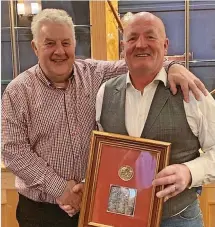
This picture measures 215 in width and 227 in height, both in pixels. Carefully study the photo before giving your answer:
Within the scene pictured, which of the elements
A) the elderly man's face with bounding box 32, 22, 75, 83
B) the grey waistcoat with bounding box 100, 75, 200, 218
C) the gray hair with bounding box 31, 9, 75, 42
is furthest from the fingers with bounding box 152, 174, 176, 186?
the gray hair with bounding box 31, 9, 75, 42

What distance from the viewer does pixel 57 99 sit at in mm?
1307

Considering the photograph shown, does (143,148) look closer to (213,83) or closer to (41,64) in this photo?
(41,64)

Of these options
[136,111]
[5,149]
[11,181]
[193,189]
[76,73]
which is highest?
[76,73]

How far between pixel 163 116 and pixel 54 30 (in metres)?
0.45

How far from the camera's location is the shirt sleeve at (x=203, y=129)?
113 centimetres

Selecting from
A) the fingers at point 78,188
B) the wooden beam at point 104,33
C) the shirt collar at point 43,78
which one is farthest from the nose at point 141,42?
the wooden beam at point 104,33

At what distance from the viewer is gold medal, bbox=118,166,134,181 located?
1.09m

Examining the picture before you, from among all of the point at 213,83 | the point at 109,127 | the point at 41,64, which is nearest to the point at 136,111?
the point at 109,127

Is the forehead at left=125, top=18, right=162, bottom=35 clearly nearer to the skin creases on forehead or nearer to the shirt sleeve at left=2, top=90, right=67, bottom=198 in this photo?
the skin creases on forehead

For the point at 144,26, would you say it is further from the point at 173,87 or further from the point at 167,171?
the point at 167,171

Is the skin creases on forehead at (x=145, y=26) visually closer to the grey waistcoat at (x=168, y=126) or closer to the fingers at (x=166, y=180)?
the grey waistcoat at (x=168, y=126)

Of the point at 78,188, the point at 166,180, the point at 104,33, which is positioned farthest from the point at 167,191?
the point at 104,33

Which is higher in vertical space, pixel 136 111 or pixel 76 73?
pixel 76 73

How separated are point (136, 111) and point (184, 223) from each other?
0.37 metres
